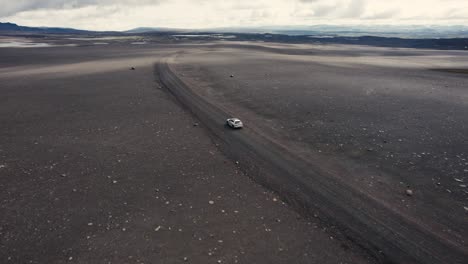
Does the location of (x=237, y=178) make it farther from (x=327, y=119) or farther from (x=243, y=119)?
(x=327, y=119)

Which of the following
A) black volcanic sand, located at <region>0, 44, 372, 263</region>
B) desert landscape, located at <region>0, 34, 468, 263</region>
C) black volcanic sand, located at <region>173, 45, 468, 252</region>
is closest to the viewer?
A: black volcanic sand, located at <region>0, 44, 372, 263</region>

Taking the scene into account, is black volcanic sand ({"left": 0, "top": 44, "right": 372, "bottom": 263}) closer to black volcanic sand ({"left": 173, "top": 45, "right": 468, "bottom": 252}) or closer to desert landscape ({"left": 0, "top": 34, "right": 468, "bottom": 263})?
desert landscape ({"left": 0, "top": 34, "right": 468, "bottom": 263})

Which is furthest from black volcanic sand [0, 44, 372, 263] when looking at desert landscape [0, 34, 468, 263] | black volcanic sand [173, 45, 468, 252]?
black volcanic sand [173, 45, 468, 252]

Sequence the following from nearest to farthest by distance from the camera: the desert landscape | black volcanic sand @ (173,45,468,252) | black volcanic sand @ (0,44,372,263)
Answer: black volcanic sand @ (0,44,372,263) → the desert landscape → black volcanic sand @ (173,45,468,252)

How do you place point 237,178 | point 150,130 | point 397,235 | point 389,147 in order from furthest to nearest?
point 150,130
point 389,147
point 237,178
point 397,235

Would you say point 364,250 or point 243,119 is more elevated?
point 243,119

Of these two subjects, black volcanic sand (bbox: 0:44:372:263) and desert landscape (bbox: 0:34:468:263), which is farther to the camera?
desert landscape (bbox: 0:34:468:263)

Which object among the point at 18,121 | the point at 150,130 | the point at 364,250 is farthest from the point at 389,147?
the point at 18,121

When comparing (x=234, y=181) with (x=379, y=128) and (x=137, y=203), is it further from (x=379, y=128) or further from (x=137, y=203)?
(x=379, y=128)
